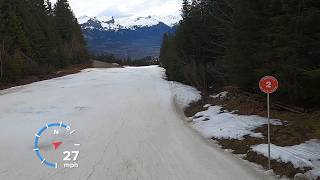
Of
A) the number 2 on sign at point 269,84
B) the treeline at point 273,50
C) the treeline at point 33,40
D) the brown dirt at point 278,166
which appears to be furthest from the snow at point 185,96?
the treeline at point 33,40

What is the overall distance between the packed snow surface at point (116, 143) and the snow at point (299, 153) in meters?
0.98

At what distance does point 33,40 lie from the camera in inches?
2689

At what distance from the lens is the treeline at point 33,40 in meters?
49.3

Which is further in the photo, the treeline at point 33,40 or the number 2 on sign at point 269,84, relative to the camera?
the treeline at point 33,40

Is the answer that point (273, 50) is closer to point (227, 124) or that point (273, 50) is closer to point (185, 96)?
point (227, 124)

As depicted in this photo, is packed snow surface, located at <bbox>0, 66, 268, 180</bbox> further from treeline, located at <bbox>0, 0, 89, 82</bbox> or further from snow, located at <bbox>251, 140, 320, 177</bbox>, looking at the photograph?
treeline, located at <bbox>0, 0, 89, 82</bbox>

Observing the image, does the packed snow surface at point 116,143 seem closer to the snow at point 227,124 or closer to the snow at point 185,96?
the snow at point 227,124

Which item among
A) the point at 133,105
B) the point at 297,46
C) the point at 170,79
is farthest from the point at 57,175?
the point at 170,79

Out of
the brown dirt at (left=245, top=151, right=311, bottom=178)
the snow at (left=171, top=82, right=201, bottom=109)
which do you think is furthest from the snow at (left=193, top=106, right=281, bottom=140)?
the snow at (left=171, top=82, right=201, bottom=109)

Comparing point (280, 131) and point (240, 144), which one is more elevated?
point (280, 131)

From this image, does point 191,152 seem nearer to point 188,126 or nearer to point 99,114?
point 188,126

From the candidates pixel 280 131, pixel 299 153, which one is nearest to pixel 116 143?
pixel 280 131

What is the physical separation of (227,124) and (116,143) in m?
5.41

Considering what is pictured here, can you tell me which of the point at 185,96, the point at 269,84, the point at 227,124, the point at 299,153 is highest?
the point at 269,84
